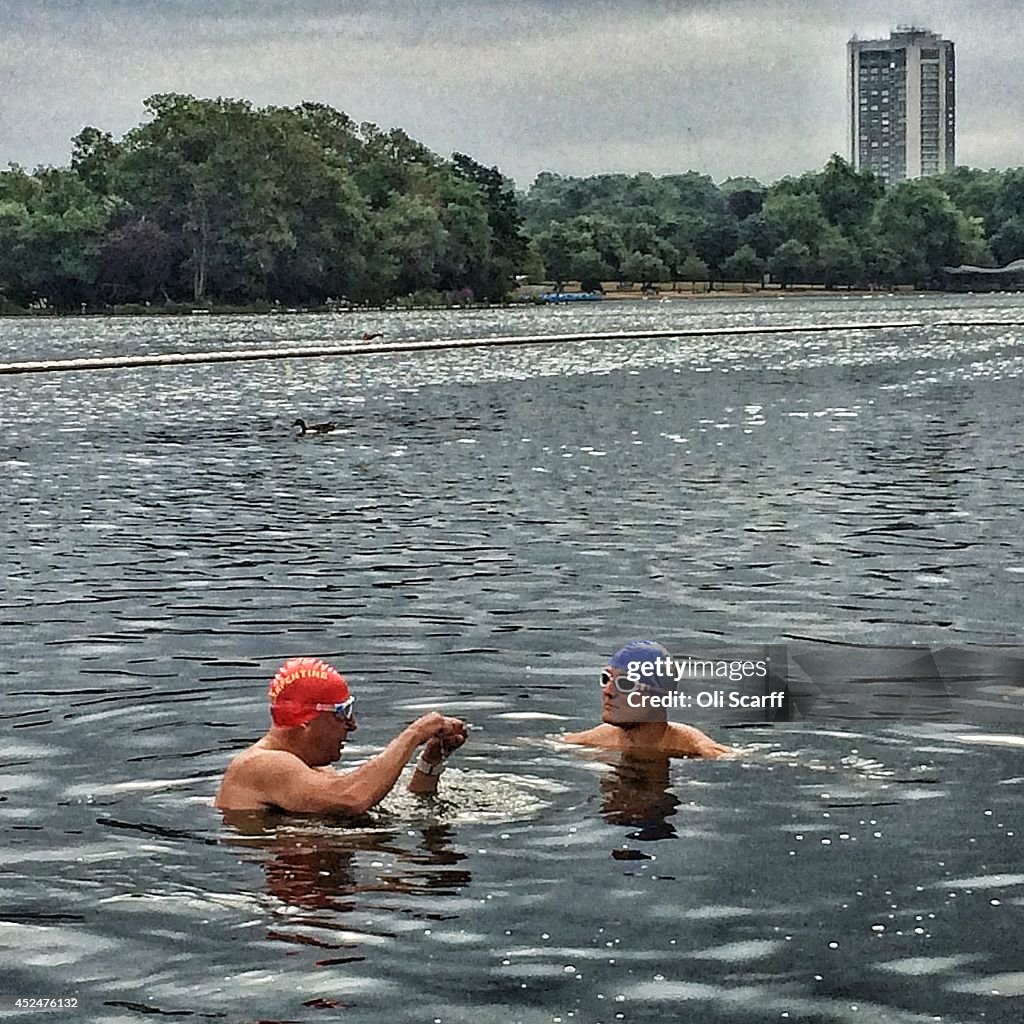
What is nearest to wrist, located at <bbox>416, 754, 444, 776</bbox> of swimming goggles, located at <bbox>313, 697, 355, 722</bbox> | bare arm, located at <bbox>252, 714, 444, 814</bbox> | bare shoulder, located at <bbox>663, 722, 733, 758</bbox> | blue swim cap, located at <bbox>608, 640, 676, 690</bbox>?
bare arm, located at <bbox>252, 714, 444, 814</bbox>

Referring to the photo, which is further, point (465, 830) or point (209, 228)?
point (209, 228)

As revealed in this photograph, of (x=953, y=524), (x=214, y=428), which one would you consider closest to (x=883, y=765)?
(x=953, y=524)

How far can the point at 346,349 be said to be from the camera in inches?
3334

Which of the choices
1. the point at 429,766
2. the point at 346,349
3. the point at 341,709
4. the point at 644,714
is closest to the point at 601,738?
the point at 644,714

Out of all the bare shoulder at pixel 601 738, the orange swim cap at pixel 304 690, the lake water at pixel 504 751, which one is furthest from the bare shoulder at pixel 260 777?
the bare shoulder at pixel 601 738

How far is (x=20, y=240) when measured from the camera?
182 metres

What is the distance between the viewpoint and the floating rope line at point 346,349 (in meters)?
73.9

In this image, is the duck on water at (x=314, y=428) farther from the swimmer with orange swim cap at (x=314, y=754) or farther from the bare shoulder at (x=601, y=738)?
the swimmer with orange swim cap at (x=314, y=754)

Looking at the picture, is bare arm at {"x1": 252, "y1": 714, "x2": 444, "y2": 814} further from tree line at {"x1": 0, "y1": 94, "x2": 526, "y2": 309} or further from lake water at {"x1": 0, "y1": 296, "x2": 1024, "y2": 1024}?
tree line at {"x1": 0, "y1": 94, "x2": 526, "y2": 309}

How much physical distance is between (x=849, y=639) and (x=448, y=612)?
3.47m

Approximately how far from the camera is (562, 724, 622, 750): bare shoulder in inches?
513

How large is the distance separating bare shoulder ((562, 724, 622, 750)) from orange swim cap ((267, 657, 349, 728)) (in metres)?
2.21

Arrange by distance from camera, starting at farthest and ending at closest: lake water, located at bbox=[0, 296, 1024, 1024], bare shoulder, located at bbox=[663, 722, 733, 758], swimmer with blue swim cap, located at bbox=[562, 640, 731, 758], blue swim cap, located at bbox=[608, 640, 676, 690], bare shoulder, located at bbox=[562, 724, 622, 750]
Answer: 1. bare shoulder, located at bbox=[562, 724, 622, 750]
2. bare shoulder, located at bbox=[663, 722, 733, 758]
3. swimmer with blue swim cap, located at bbox=[562, 640, 731, 758]
4. blue swim cap, located at bbox=[608, 640, 676, 690]
5. lake water, located at bbox=[0, 296, 1024, 1024]

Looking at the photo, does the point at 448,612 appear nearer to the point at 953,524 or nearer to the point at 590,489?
the point at 953,524
